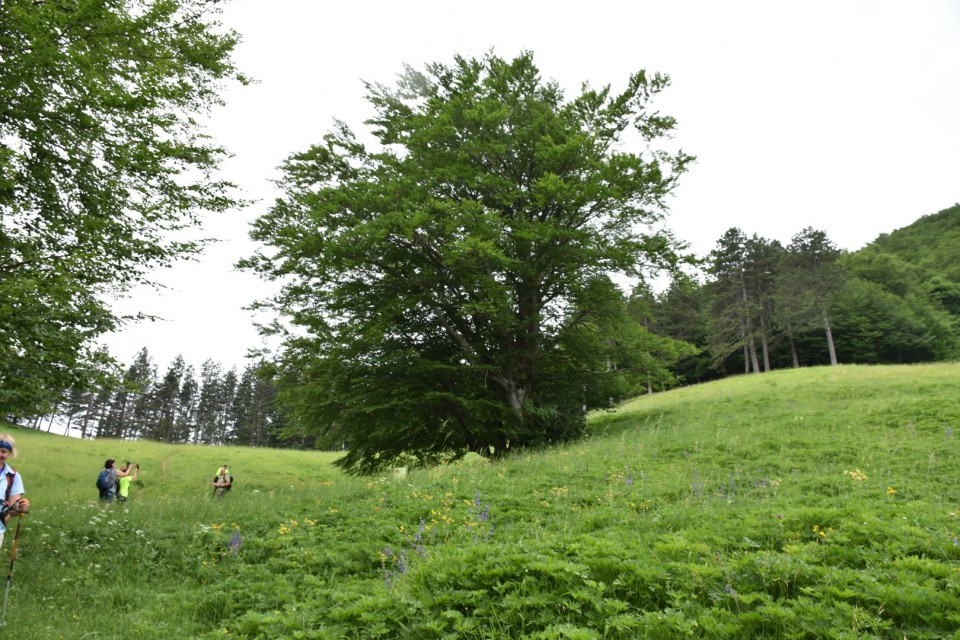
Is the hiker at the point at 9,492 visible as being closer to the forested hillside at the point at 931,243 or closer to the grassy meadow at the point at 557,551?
the grassy meadow at the point at 557,551

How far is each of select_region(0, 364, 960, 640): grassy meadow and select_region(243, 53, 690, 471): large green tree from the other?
5.13 meters

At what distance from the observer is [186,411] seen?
4048 inches

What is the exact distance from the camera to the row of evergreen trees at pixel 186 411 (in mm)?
86938

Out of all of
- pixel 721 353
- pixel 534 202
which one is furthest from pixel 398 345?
pixel 721 353

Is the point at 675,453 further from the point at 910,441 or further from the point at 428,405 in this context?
the point at 428,405

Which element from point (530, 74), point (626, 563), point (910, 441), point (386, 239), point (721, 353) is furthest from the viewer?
point (721, 353)

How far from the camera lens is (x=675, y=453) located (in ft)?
38.6

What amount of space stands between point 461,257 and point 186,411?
108 metres

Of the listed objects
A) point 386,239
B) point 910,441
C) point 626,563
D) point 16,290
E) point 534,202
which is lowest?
point 626,563

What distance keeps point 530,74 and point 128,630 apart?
63.9 feet

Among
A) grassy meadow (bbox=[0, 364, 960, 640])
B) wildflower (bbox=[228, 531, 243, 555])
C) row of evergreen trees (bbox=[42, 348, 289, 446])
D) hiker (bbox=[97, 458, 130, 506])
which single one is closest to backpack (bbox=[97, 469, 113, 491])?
hiker (bbox=[97, 458, 130, 506])

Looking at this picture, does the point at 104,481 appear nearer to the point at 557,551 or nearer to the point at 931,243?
the point at 557,551

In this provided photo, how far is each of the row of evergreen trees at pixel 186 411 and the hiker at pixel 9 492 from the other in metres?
77.8

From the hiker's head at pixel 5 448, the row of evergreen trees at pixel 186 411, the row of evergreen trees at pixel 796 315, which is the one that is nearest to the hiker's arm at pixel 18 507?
the hiker's head at pixel 5 448
